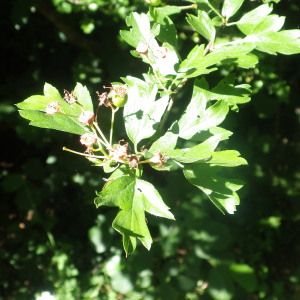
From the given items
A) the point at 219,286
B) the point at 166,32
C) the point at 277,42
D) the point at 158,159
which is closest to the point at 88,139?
the point at 158,159

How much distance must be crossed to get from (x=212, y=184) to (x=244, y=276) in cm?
148

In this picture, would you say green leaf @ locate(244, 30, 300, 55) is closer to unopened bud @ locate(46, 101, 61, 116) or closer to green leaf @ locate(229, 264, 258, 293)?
unopened bud @ locate(46, 101, 61, 116)

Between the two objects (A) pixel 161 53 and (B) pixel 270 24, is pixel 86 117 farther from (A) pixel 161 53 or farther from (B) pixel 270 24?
(B) pixel 270 24

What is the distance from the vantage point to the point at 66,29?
1887 millimetres

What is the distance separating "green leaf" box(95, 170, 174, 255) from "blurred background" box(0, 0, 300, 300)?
0.77 m

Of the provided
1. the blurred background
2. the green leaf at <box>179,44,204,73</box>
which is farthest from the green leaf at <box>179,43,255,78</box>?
the blurred background

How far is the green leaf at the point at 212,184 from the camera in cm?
91

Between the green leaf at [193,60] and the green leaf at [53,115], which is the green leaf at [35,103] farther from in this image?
the green leaf at [193,60]

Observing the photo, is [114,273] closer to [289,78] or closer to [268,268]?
[268,268]

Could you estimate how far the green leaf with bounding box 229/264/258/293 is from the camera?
219 centimetres

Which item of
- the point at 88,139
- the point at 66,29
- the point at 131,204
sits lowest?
the point at 66,29

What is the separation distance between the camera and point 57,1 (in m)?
1.66

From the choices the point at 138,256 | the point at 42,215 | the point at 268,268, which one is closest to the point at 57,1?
the point at 42,215

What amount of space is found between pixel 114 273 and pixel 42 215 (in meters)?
0.52
